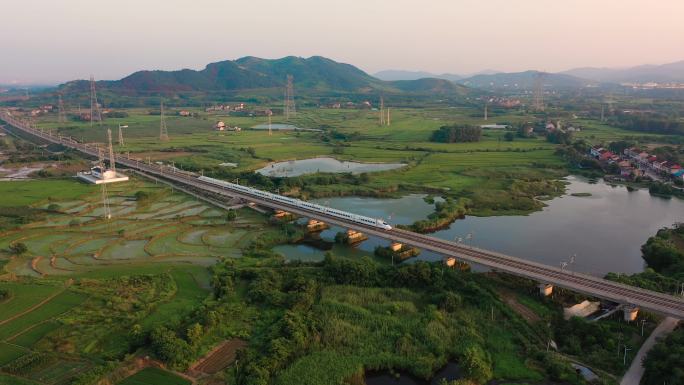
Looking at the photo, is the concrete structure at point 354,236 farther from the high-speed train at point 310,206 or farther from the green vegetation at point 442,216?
the green vegetation at point 442,216

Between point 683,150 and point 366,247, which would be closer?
point 366,247

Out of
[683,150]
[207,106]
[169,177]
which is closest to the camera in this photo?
[169,177]

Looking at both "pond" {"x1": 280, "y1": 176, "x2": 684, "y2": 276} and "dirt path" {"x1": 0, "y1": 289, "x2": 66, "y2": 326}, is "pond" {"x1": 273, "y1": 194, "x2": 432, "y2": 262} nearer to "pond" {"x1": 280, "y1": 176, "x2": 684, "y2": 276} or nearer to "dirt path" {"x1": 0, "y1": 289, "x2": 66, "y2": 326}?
"pond" {"x1": 280, "y1": 176, "x2": 684, "y2": 276}

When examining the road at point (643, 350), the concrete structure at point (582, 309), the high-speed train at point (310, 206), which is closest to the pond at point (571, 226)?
the high-speed train at point (310, 206)

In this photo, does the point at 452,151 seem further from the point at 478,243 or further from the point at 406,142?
the point at 478,243

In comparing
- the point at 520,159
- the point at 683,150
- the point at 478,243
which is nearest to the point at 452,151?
the point at 520,159

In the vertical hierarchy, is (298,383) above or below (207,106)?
below
